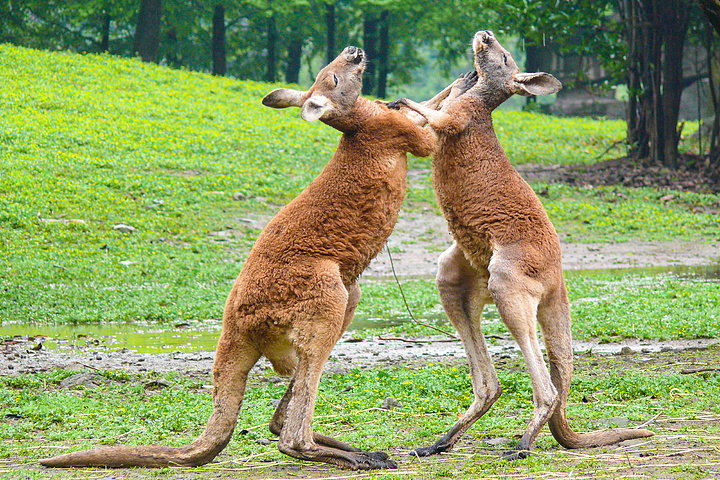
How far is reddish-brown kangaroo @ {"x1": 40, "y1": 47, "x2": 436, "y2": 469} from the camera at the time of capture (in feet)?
13.8

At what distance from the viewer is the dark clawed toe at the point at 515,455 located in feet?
14.3

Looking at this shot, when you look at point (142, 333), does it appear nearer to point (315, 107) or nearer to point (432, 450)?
point (432, 450)

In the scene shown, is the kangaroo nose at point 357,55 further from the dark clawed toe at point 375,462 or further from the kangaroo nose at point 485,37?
the dark clawed toe at point 375,462

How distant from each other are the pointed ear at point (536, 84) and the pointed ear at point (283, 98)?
142cm

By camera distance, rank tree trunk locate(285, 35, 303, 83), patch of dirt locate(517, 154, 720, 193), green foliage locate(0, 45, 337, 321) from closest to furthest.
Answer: green foliage locate(0, 45, 337, 321)
patch of dirt locate(517, 154, 720, 193)
tree trunk locate(285, 35, 303, 83)

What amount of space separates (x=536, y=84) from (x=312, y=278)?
6.49ft

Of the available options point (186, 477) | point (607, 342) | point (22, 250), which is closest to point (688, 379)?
point (607, 342)

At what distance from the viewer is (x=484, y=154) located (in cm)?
500

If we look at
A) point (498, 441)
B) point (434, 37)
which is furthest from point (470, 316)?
point (434, 37)

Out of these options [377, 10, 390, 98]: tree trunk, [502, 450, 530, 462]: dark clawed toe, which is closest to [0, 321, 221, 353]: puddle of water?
[502, 450, 530, 462]: dark clawed toe

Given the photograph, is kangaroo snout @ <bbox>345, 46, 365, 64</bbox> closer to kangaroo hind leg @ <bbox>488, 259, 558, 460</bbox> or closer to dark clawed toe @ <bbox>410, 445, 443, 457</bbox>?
kangaroo hind leg @ <bbox>488, 259, 558, 460</bbox>

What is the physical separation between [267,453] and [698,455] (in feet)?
7.77

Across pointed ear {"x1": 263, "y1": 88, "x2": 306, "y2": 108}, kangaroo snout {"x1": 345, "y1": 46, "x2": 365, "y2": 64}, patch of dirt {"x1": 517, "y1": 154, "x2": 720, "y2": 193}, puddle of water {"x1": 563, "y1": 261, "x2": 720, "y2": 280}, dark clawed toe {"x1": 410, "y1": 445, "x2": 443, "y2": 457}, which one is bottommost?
dark clawed toe {"x1": 410, "y1": 445, "x2": 443, "y2": 457}

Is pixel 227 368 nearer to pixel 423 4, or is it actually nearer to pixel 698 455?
pixel 698 455
